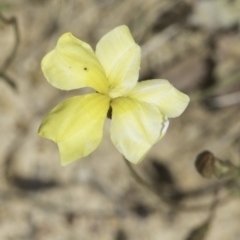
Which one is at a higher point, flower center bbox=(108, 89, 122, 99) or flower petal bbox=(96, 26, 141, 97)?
flower petal bbox=(96, 26, 141, 97)

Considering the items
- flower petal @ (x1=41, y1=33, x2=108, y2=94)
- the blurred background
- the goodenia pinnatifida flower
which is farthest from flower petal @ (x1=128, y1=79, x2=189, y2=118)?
the blurred background

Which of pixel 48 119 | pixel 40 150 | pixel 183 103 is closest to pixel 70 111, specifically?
pixel 48 119

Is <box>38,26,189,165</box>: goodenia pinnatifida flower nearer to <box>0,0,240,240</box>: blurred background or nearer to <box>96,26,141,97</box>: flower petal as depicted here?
<box>96,26,141,97</box>: flower petal

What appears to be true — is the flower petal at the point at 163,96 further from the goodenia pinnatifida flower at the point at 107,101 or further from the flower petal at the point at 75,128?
the flower petal at the point at 75,128

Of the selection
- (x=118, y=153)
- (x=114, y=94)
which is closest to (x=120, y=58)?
(x=114, y=94)

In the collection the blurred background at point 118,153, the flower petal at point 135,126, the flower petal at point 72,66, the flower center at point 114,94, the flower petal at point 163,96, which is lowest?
the flower petal at point 135,126

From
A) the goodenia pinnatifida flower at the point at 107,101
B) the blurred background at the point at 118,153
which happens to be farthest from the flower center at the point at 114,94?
the blurred background at the point at 118,153

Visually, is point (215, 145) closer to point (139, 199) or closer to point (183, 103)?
point (139, 199)
